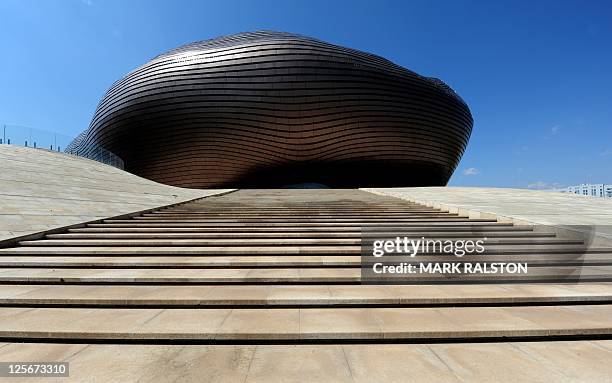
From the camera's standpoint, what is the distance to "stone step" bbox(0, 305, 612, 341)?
2.40 m

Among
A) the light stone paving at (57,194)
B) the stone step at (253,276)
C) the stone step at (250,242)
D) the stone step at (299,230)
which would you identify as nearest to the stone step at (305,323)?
the stone step at (253,276)

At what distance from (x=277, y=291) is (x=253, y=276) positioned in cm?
48

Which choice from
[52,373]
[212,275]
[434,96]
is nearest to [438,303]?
[212,275]

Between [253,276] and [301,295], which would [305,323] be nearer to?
[301,295]

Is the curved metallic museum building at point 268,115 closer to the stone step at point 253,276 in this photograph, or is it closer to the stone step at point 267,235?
the stone step at point 267,235

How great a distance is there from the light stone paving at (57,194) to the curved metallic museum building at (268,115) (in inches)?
401

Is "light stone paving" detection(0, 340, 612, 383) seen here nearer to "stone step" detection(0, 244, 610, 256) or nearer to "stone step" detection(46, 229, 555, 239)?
"stone step" detection(0, 244, 610, 256)

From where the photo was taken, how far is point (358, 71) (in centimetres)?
2208

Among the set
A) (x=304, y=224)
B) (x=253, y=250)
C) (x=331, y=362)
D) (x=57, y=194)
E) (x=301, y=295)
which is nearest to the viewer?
(x=331, y=362)

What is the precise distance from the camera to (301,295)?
3092 millimetres

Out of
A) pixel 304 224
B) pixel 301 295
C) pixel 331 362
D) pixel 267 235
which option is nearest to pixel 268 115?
pixel 304 224

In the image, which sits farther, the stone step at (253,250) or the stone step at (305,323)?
the stone step at (253,250)

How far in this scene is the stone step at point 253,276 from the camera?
3.52m

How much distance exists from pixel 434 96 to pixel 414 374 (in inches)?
1048
